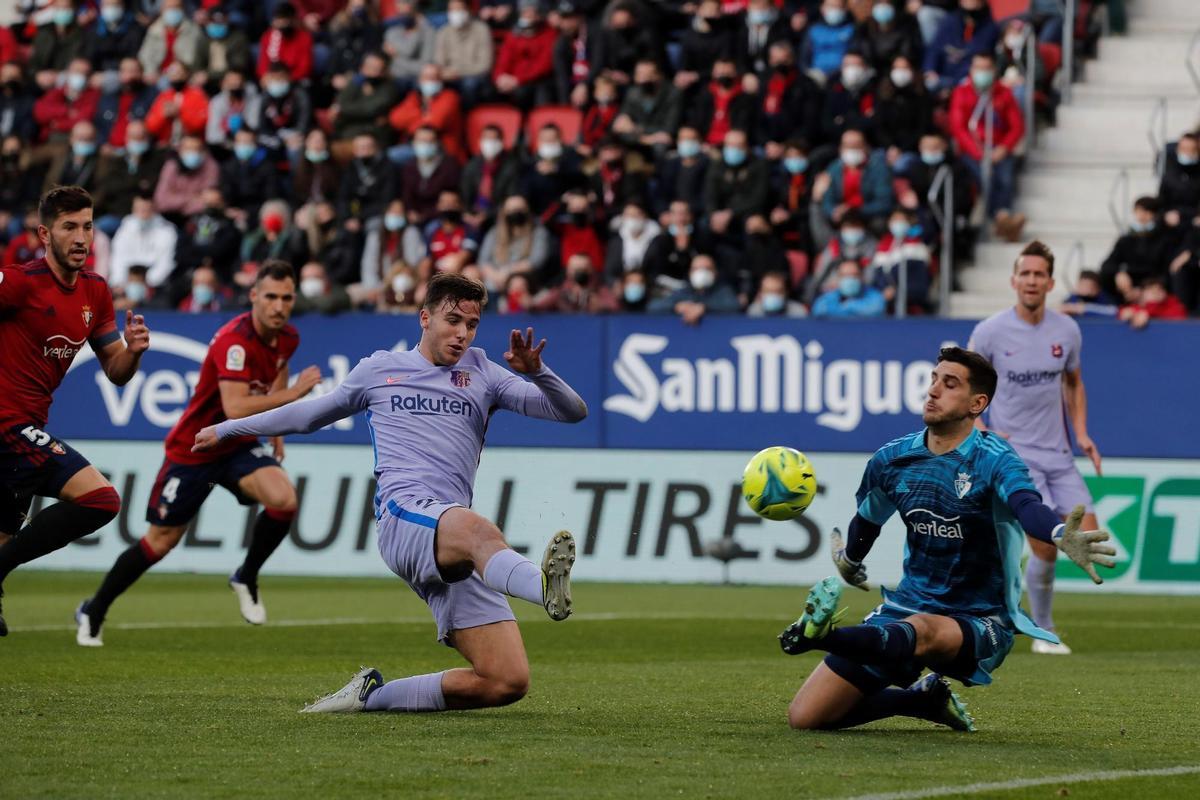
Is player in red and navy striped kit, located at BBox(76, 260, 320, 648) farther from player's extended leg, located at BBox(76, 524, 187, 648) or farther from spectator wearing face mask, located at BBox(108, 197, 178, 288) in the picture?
spectator wearing face mask, located at BBox(108, 197, 178, 288)

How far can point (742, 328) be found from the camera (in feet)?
65.4

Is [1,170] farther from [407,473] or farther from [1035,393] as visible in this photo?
[407,473]

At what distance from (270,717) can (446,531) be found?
1.21 m

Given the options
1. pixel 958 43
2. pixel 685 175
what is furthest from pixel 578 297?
pixel 958 43

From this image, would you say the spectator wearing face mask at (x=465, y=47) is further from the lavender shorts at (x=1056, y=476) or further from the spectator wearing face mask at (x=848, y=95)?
the lavender shorts at (x=1056, y=476)

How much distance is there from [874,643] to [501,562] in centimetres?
148

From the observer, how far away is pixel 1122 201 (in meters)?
22.6

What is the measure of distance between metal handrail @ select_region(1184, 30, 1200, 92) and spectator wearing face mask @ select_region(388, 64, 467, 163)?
8497 millimetres

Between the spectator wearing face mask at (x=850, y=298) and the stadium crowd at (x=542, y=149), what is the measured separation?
42 mm

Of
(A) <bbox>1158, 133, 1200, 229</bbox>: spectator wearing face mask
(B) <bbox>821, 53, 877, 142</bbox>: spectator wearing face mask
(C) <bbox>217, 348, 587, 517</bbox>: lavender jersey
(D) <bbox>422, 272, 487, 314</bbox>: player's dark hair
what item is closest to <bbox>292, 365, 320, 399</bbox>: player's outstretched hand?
(C) <bbox>217, 348, 587, 517</bbox>: lavender jersey

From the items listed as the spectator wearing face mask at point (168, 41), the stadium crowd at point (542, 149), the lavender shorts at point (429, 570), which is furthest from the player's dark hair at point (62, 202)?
the spectator wearing face mask at point (168, 41)

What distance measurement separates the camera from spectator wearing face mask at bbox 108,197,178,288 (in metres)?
24.4

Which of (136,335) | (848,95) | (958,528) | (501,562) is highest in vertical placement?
(848,95)

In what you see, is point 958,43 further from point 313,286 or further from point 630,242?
point 313,286
